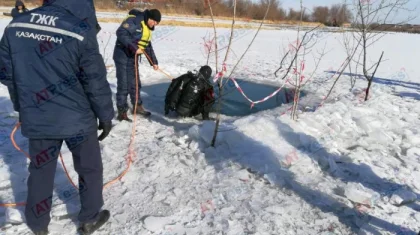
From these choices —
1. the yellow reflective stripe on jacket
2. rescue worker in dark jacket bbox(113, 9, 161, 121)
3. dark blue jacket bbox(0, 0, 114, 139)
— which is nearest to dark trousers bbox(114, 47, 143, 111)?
rescue worker in dark jacket bbox(113, 9, 161, 121)

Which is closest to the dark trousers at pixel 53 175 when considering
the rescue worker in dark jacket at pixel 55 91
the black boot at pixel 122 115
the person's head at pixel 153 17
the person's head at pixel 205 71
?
the rescue worker in dark jacket at pixel 55 91

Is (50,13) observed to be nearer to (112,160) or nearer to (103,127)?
(103,127)

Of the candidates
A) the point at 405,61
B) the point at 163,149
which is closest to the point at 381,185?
the point at 163,149

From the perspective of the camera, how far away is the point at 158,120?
208 inches

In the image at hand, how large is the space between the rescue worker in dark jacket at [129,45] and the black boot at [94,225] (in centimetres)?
252

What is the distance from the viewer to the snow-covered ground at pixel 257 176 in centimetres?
281

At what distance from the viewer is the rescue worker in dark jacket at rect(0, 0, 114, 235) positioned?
7.09 feet

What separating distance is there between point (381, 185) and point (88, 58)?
3.02 metres

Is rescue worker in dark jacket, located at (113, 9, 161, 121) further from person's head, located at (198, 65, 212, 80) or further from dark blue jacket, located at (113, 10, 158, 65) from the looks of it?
person's head, located at (198, 65, 212, 80)

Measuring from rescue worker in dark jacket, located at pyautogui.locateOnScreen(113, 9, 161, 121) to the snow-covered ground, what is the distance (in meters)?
0.51

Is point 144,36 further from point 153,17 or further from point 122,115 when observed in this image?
point 122,115

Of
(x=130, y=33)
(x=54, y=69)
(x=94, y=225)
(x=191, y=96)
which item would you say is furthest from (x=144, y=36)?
(x=94, y=225)

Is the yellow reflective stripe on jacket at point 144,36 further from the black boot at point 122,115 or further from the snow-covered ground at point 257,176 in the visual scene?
the snow-covered ground at point 257,176

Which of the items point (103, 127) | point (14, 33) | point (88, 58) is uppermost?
point (14, 33)
